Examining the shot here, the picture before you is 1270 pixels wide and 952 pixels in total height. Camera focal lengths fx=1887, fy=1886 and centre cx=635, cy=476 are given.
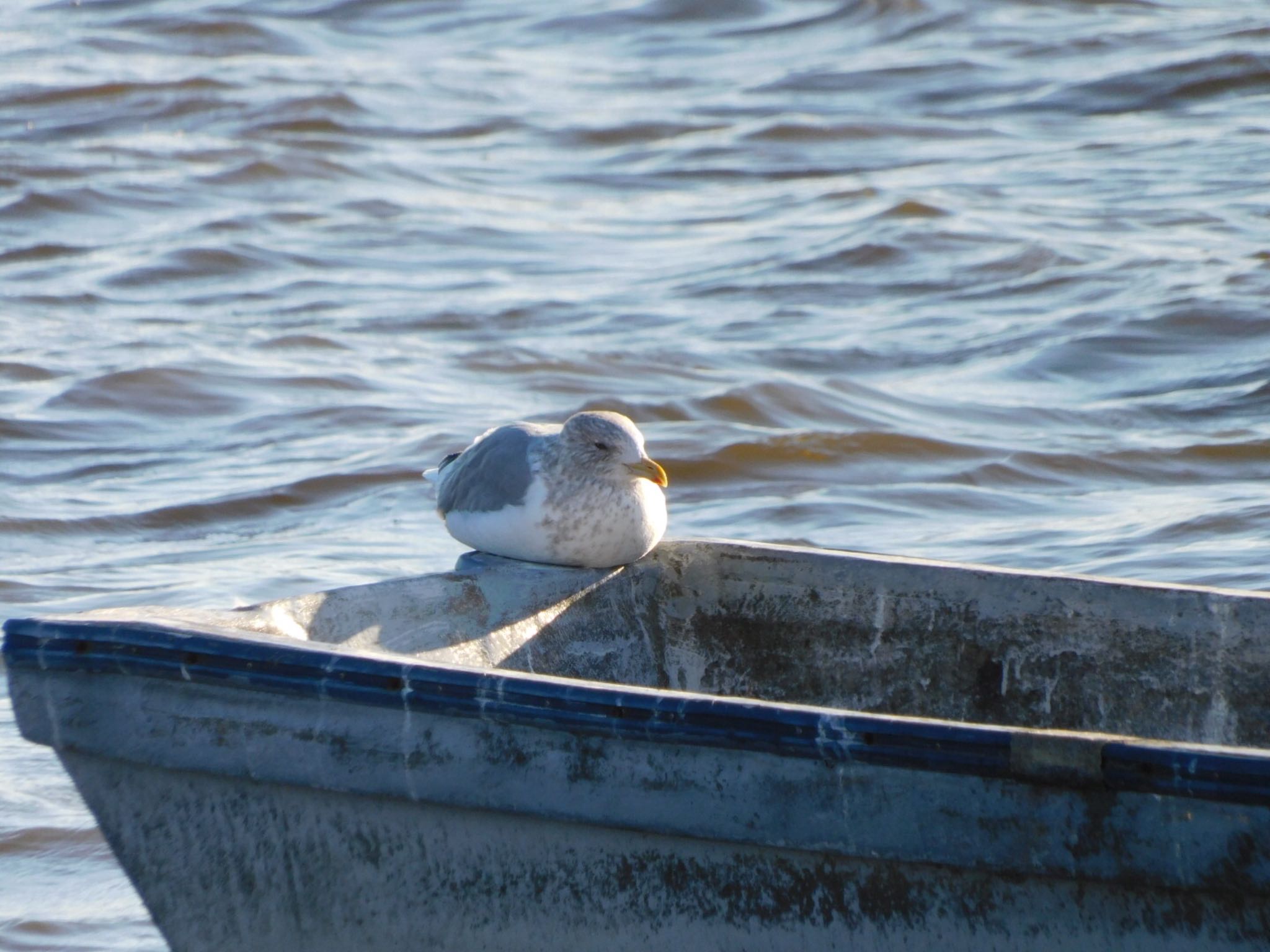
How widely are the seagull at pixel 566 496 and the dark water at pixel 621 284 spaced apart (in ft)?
3.87

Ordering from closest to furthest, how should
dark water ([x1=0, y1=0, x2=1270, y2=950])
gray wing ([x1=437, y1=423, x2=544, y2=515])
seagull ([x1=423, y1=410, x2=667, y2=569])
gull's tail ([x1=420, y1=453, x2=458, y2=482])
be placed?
seagull ([x1=423, y1=410, x2=667, y2=569]), gray wing ([x1=437, y1=423, x2=544, y2=515]), gull's tail ([x1=420, y1=453, x2=458, y2=482]), dark water ([x1=0, y1=0, x2=1270, y2=950])

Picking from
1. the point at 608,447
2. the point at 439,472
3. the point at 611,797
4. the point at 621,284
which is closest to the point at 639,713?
the point at 611,797

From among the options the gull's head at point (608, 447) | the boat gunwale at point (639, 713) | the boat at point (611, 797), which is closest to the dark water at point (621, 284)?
the boat at point (611, 797)

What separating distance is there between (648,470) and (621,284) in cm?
605

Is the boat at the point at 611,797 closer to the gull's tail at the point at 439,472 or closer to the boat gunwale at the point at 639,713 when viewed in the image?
the boat gunwale at the point at 639,713

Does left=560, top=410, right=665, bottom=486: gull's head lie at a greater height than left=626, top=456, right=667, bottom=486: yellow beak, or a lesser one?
greater

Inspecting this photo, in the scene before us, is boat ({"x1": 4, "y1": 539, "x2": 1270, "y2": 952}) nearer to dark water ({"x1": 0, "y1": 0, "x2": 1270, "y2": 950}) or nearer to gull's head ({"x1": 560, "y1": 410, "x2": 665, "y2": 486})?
gull's head ({"x1": 560, "y1": 410, "x2": 665, "y2": 486})

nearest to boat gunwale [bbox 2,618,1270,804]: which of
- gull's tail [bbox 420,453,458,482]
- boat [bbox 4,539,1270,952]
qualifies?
boat [bbox 4,539,1270,952]

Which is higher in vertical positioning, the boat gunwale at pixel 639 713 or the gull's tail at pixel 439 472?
the boat gunwale at pixel 639 713

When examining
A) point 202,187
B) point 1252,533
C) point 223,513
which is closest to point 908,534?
point 1252,533

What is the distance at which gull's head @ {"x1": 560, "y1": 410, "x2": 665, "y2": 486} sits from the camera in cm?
403

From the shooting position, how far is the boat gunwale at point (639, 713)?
98.7 inches

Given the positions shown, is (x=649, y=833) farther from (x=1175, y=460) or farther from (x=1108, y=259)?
(x=1108, y=259)

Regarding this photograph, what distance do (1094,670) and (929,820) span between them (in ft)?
3.95
